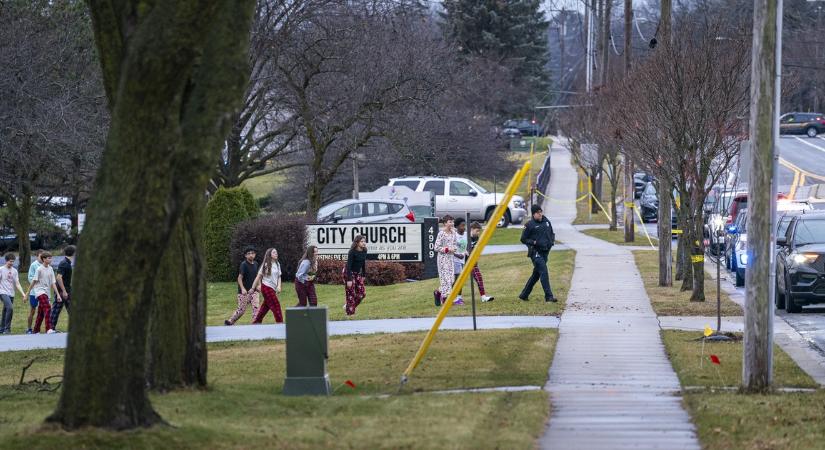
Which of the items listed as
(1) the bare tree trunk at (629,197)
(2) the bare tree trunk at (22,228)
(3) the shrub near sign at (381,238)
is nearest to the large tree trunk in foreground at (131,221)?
(3) the shrub near sign at (381,238)

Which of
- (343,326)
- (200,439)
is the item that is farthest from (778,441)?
(343,326)

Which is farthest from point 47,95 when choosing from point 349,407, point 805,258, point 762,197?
point 762,197

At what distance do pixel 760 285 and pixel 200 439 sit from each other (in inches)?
226

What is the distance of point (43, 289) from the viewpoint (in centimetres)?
2134

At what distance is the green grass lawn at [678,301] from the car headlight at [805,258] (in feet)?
4.02

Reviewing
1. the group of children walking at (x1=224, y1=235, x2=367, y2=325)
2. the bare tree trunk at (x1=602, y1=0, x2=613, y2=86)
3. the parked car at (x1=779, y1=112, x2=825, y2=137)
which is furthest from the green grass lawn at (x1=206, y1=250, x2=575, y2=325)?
the parked car at (x1=779, y1=112, x2=825, y2=137)

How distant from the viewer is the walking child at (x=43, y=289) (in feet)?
69.8

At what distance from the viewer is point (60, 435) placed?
8.01 meters

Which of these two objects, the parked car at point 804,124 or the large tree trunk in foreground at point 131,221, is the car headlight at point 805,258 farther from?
the parked car at point 804,124

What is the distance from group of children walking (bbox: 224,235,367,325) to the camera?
19.9 meters

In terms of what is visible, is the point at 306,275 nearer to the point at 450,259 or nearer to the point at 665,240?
the point at 450,259

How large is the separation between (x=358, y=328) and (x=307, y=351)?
6575 millimetres

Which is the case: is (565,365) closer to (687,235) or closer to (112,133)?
Result: (112,133)

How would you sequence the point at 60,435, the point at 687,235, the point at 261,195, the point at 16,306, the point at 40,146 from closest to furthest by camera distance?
the point at 60,435 → the point at 687,235 → the point at 16,306 → the point at 40,146 → the point at 261,195
